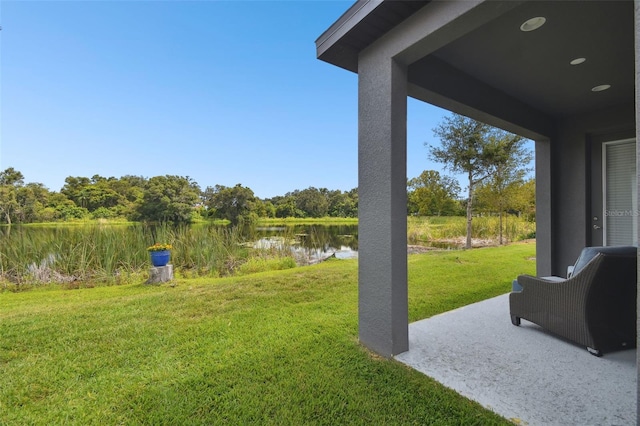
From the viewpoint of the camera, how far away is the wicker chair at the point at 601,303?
7.31 feet

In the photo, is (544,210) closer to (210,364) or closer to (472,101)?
(472,101)

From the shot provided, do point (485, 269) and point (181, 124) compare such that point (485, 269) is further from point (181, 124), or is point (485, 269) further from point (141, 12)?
point (181, 124)

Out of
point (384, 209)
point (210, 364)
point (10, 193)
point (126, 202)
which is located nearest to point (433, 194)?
point (384, 209)

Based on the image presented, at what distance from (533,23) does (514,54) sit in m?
0.50

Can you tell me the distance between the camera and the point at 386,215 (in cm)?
238

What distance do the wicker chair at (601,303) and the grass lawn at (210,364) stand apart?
135 cm

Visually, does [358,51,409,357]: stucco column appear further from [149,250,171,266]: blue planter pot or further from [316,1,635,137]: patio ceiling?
[149,250,171,266]: blue planter pot

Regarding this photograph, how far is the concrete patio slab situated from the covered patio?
0.01m

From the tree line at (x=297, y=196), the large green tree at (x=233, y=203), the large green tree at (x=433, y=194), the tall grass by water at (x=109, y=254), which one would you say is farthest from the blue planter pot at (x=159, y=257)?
the large green tree at (x=233, y=203)

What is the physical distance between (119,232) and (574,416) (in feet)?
25.9

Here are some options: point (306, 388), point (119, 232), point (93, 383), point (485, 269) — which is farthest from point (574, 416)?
point (119, 232)

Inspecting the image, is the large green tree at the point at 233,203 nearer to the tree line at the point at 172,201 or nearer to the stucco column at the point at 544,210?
the tree line at the point at 172,201

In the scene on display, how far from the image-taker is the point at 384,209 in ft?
7.85

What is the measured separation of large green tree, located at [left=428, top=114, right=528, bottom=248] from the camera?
31.6 feet
